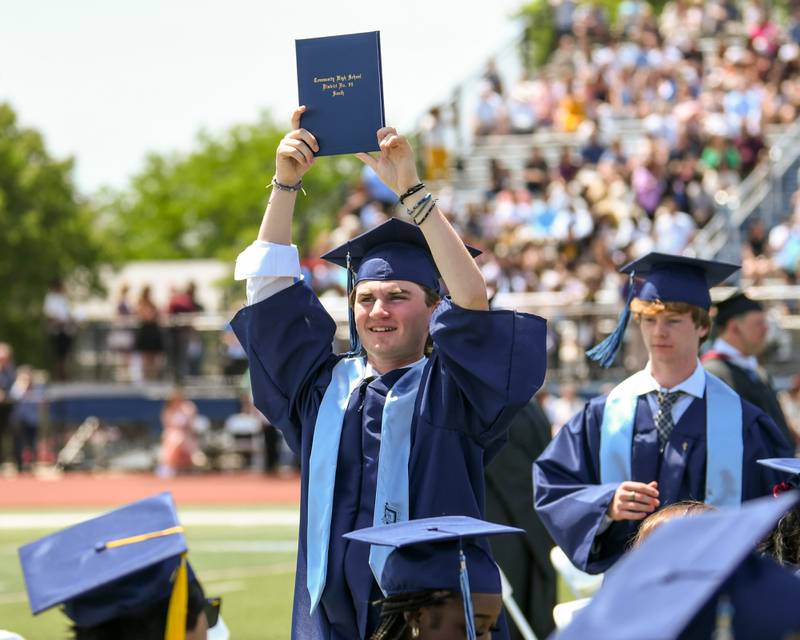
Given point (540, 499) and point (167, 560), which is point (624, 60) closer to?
point (540, 499)

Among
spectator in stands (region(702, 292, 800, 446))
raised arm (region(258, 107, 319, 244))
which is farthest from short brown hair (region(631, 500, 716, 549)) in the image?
spectator in stands (region(702, 292, 800, 446))

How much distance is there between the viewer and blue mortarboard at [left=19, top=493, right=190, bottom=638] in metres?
3.81

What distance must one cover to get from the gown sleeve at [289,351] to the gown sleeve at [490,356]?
1.78 feet

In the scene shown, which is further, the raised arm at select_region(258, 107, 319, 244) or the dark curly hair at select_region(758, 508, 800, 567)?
the raised arm at select_region(258, 107, 319, 244)

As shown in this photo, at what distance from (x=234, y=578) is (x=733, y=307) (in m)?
4.74

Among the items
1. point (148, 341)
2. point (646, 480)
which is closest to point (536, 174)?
point (148, 341)

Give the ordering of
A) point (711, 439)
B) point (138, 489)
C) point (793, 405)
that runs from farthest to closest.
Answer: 1. point (138, 489)
2. point (793, 405)
3. point (711, 439)

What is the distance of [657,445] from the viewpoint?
5488 mm

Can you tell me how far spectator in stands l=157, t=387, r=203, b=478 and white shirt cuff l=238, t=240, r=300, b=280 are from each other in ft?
46.0

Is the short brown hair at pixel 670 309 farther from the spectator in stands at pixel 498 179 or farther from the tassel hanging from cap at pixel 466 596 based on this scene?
the spectator in stands at pixel 498 179

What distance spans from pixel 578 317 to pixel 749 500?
11.3 meters

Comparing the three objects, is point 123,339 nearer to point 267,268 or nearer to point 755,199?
point 755,199

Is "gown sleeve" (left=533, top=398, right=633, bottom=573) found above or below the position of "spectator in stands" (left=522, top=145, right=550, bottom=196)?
below

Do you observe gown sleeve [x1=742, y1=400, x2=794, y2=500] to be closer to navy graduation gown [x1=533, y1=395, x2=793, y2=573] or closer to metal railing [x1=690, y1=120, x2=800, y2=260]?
navy graduation gown [x1=533, y1=395, x2=793, y2=573]
